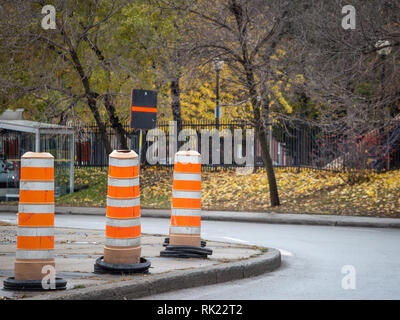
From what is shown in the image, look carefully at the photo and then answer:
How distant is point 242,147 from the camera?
90.9ft

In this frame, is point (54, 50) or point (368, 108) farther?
point (54, 50)

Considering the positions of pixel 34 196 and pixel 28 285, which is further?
pixel 34 196

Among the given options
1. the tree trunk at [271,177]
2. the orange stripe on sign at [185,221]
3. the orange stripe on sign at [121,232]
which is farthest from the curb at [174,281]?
the tree trunk at [271,177]

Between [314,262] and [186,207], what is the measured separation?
7.67ft

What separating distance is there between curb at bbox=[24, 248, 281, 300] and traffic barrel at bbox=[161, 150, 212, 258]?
0.68 m

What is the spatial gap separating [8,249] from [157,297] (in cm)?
347

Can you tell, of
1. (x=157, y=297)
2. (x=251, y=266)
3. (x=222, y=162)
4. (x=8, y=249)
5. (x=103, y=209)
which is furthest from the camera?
(x=222, y=162)

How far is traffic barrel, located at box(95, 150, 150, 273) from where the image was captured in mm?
7215

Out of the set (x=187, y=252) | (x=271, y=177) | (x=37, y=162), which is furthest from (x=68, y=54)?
(x=37, y=162)

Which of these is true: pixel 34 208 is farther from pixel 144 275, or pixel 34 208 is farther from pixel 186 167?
pixel 186 167

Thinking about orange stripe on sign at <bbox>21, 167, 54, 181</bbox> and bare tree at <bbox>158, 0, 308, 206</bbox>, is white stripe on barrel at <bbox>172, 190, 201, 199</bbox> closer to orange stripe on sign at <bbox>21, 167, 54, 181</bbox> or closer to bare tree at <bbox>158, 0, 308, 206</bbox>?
orange stripe on sign at <bbox>21, 167, 54, 181</bbox>

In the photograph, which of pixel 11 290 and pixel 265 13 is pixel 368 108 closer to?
pixel 265 13

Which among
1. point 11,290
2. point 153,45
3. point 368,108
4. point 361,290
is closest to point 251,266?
point 361,290

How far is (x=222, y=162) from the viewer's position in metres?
27.0
